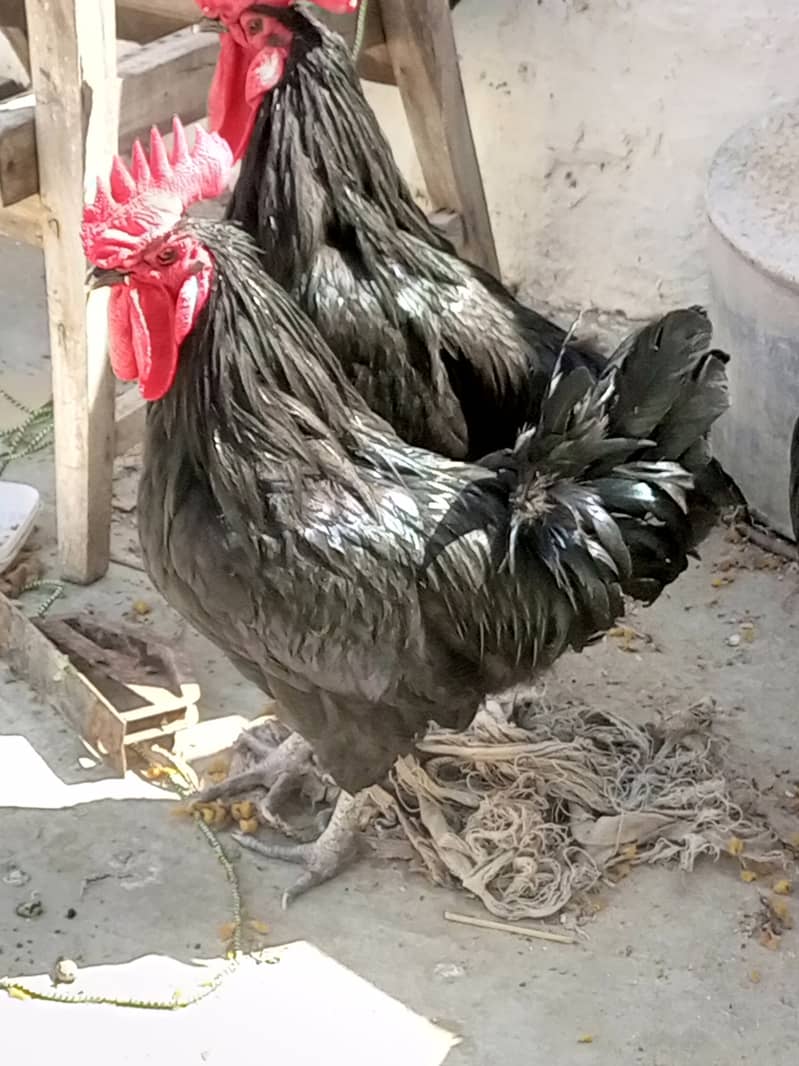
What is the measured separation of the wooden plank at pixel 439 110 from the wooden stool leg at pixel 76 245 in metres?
1.01

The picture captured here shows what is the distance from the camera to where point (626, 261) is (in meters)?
4.57

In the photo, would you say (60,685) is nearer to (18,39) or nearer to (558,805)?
(558,805)

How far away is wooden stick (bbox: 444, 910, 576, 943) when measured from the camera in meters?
2.89

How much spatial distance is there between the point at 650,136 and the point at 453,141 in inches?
25.2

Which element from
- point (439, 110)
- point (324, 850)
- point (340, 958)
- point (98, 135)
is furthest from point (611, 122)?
point (340, 958)

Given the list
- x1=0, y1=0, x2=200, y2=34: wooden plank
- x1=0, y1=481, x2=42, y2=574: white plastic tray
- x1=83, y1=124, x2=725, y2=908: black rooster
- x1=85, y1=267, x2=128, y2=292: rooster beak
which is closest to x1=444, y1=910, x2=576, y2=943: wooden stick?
x1=83, y1=124, x2=725, y2=908: black rooster

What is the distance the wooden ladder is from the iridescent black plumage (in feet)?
3.08

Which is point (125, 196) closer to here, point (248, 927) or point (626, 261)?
point (248, 927)

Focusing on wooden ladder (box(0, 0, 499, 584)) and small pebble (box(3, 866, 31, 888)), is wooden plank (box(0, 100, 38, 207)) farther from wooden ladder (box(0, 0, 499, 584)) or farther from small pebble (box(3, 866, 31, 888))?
small pebble (box(3, 866, 31, 888))

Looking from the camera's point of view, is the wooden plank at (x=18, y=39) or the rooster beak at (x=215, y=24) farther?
the wooden plank at (x=18, y=39)

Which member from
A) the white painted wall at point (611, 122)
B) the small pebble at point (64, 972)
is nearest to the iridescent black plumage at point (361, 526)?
the small pebble at point (64, 972)

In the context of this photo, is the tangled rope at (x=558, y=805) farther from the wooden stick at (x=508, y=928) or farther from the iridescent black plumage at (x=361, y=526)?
the iridescent black plumage at (x=361, y=526)

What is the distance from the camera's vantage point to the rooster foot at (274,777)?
318 centimetres

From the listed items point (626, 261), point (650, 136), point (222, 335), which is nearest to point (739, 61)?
point (650, 136)
